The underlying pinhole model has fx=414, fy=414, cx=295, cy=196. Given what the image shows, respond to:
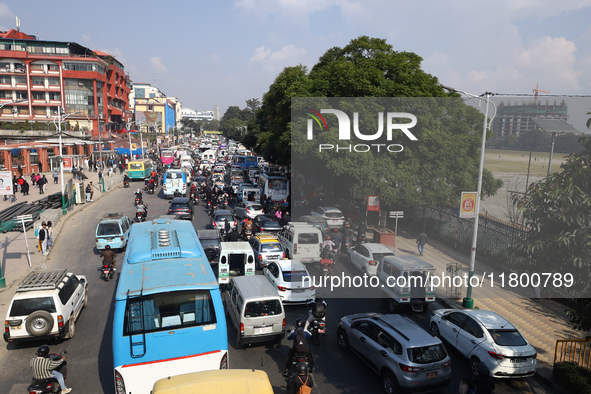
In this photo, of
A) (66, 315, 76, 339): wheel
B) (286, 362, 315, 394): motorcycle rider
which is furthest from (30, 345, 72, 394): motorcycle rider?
(286, 362, 315, 394): motorcycle rider

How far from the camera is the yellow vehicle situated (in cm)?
498

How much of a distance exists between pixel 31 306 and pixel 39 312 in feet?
1.25

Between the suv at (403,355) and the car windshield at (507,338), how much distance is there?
179cm

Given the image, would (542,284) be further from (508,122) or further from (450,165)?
(450,165)

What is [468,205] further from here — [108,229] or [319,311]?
[108,229]

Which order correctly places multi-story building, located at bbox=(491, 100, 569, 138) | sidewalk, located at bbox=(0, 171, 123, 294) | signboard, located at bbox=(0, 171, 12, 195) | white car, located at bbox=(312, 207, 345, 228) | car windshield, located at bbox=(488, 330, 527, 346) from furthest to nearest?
white car, located at bbox=(312, 207, 345, 228)
signboard, located at bbox=(0, 171, 12, 195)
sidewalk, located at bbox=(0, 171, 123, 294)
multi-story building, located at bbox=(491, 100, 569, 138)
car windshield, located at bbox=(488, 330, 527, 346)

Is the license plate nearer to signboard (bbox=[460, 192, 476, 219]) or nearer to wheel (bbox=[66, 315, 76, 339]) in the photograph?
wheel (bbox=[66, 315, 76, 339])

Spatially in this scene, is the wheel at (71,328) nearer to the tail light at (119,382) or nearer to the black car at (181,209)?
the tail light at (119,382)

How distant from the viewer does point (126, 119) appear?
342 feet

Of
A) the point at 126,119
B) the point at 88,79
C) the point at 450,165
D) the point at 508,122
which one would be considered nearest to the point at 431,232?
the point at 450,165

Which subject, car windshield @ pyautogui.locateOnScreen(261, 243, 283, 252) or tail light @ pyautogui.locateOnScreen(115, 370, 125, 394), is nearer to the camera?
tail light @ pyautogui.locateOnScreen(115, 370, 125, 394)

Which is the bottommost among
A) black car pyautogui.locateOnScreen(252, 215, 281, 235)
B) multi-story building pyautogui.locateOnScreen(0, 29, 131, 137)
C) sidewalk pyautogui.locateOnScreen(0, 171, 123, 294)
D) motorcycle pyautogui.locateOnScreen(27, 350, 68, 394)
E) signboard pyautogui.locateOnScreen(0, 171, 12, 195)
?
sidewalk pyautogui.locateOnScreen(0, 171, 123, 294)

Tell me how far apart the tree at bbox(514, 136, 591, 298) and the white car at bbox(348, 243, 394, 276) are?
929cm

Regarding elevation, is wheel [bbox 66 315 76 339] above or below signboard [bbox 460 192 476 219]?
below
